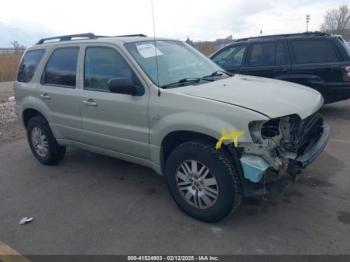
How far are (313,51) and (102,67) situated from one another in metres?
4.97

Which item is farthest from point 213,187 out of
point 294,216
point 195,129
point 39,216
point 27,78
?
point 27,78

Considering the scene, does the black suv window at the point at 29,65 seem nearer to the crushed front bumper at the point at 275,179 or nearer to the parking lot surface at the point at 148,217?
the parking lot surface at the point at 148,217

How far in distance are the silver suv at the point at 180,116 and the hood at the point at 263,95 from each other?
0.01 meters

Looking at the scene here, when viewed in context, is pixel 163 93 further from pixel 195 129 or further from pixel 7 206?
pixel 7 206

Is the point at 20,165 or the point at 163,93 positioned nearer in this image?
the point at 163,93

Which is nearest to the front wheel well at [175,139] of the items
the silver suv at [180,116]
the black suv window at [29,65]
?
the silver suv at [180,116]

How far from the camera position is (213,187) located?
323 centimetres

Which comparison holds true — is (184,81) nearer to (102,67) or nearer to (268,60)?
(102,67)

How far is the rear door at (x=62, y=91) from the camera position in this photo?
4461mm

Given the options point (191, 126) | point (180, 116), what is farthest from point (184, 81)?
point (191, 126)

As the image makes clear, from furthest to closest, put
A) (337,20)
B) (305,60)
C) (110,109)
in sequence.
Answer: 1. (337,20)
2. (305,60)
3. (110,109)

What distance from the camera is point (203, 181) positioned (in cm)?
327

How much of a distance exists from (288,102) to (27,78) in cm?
405

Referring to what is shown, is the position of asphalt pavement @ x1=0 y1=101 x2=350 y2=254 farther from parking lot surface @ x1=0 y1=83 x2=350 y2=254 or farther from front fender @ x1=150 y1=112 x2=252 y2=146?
front fender @ x1=150 y1=112 x2=252 y2=146
